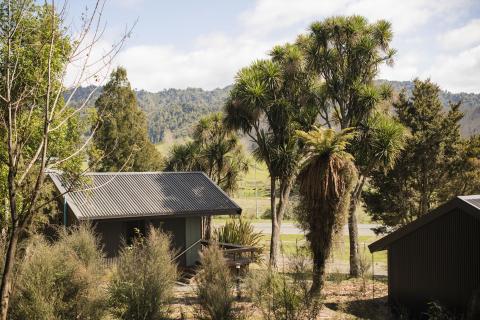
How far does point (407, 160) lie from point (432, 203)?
4.26m

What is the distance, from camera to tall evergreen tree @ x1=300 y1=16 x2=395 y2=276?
2236cm

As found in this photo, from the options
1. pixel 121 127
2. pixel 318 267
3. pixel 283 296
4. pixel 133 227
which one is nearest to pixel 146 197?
pixel 133 227

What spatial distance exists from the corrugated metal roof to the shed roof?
279 inches

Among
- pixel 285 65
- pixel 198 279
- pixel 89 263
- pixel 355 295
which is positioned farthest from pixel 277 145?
pixel 89 263

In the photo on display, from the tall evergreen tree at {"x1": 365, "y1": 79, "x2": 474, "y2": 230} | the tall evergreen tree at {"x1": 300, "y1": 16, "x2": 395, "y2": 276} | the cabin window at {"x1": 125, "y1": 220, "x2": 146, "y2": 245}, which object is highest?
the tall evergreen tree at {"x1": 300, "y1": 16, "x2": 395, "y2": 276}

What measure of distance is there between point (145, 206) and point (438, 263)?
1155 cm

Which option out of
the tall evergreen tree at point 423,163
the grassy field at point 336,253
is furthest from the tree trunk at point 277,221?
the tall evergreen tree at point 423,163

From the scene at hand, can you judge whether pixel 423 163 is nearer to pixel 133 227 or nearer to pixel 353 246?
pixel 353 246

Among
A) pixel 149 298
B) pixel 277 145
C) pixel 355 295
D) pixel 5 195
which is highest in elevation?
pixel 277 145

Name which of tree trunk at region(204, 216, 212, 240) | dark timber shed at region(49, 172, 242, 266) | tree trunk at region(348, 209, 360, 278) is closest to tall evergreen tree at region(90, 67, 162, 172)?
tree trunk at region(204, 216, 212, 240)

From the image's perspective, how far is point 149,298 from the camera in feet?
39.2

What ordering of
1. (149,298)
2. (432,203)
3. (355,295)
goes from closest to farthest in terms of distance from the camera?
(149,298) → (355,295) → (432,203)

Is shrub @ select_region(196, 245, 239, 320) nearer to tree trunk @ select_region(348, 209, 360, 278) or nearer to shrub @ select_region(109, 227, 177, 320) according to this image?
shrub @ select_region(109, 227, 177, 320)

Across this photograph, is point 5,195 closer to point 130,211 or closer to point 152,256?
point 152,256
